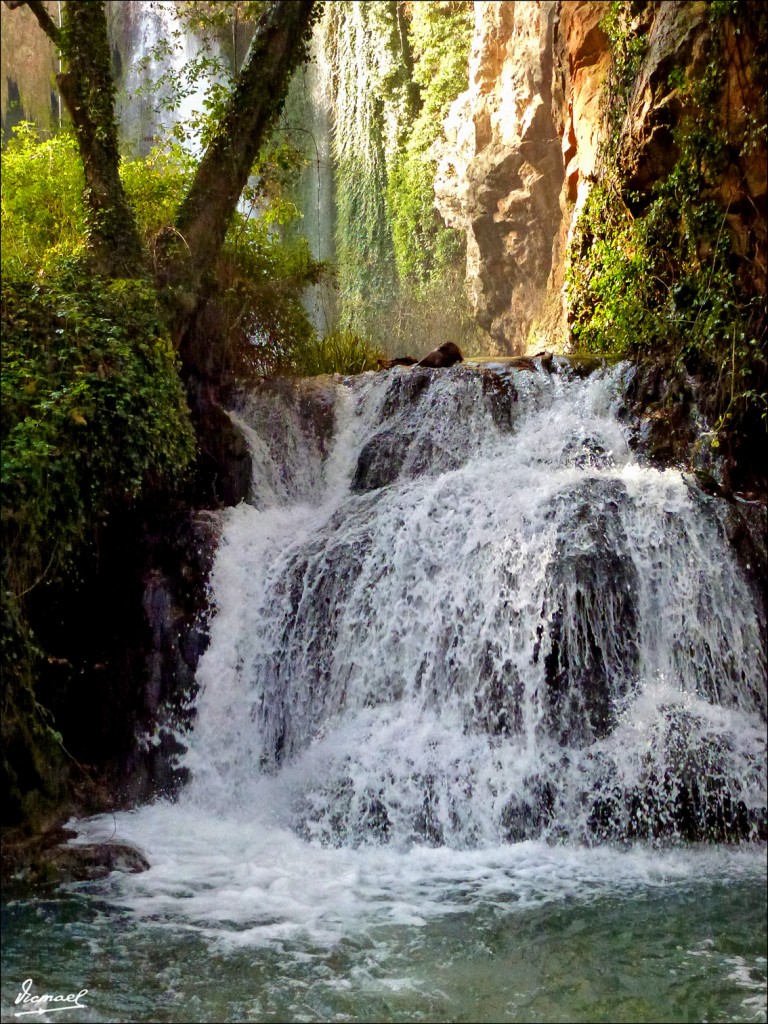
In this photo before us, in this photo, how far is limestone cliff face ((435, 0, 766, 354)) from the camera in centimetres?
996

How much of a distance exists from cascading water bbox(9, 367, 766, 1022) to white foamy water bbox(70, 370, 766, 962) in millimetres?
19

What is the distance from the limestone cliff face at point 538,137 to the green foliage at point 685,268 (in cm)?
30

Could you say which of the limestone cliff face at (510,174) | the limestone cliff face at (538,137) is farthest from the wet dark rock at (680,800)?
the limestone cliff face at (510,174)

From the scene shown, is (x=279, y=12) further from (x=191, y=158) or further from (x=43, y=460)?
(x=43, y=460)

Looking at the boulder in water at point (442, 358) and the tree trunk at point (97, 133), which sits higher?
the tree trunk at point (97, 133)

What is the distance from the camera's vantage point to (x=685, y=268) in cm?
948

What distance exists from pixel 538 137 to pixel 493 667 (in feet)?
36.0

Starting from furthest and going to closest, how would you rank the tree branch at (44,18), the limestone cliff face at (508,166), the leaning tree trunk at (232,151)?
1. the limestone cliff face at (508,166)
2. the leaning tree trunk at (232,151)
3. the tree branch at (44,18)

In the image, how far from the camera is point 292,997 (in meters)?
3.96

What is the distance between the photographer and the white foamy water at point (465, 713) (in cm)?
531

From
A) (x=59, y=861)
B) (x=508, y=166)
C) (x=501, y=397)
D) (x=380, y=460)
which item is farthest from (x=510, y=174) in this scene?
(x=59, y=861)

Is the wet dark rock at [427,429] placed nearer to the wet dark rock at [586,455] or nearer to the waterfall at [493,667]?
the waterfall at [493,667]

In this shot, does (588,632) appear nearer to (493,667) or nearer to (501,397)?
(493,667)

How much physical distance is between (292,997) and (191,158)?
9.75m
